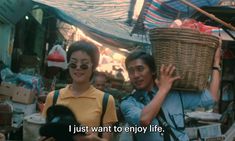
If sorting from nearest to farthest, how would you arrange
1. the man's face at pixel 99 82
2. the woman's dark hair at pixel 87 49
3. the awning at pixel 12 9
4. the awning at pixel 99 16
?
the woman's dark hair at pixel 87 49, the man's face at pixel 99 82, the awning at pixel 12 9, the awning at pixel 99 16

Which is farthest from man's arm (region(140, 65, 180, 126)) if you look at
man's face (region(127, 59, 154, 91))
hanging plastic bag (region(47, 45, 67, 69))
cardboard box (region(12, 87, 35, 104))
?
hanging plastic bag (region(47, 45, 67, 69))

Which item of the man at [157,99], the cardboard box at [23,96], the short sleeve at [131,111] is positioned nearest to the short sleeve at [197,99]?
the man at [157,99]

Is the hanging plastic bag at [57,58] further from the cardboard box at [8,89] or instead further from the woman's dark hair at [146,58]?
the woman's dark hair at [146,58]

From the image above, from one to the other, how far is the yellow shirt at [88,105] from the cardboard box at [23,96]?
610 centimetres

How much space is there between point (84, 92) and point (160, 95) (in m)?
0.57

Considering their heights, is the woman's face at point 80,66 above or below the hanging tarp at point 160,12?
below

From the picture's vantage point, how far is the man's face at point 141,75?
292 centimetres

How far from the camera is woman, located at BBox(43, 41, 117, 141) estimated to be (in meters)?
2.80

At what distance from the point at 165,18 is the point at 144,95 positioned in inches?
187

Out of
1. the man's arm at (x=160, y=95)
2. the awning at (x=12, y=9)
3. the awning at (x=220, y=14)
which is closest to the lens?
the man's arm at (x=160, y=95)

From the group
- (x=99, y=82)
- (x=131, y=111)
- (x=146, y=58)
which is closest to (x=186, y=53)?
(x=146, y=58)

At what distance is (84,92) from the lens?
9.57 ft

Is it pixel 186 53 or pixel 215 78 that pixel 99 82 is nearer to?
pixel 215 78

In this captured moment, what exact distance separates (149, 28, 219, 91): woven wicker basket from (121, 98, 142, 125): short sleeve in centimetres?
32
